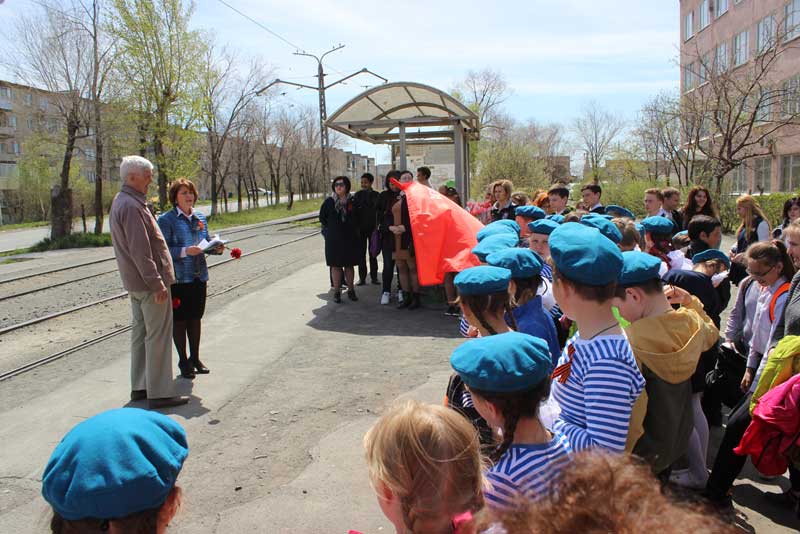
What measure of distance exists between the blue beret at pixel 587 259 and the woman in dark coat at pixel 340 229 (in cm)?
703

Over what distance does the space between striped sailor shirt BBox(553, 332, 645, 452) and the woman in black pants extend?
6.68 m

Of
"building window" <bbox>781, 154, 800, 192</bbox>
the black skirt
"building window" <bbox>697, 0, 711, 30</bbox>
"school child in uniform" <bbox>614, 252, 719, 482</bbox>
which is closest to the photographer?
"school child in uniform" <bbox>614, 252, 719, 482</bbox>

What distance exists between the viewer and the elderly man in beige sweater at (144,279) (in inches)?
190

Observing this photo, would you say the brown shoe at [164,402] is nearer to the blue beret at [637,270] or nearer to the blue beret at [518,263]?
the blue beret at [518,263]

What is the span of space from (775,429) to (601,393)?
4.54 ft

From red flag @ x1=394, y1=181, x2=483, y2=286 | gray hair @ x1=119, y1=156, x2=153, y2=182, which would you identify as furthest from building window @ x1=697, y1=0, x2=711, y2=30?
gray hair @ x1=119, y1=156, x2=153, y2=182

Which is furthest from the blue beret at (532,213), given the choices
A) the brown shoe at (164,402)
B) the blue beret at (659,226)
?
the brown shoe at (164,402)

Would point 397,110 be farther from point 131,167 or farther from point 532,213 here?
point 131,167

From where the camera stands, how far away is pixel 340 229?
30.4ft

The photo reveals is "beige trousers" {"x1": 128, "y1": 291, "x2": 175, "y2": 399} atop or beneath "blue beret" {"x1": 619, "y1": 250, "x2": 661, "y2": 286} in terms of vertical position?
beneath

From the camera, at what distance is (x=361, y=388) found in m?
5.54

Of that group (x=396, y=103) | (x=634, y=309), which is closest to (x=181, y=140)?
(x=396, y=103)

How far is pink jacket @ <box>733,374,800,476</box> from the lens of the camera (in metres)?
2.86

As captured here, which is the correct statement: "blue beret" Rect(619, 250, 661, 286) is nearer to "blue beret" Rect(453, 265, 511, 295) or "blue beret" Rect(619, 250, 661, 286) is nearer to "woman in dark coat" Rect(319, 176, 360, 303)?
"blue beret" Rect(453, 265, 511, 295)
